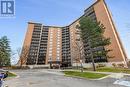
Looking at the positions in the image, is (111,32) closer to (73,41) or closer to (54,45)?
(73,41)

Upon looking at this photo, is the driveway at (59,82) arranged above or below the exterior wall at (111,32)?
below

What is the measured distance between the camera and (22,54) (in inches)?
4434

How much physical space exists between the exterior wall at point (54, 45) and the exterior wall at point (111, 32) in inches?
1683

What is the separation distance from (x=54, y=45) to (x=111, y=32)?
57.0m

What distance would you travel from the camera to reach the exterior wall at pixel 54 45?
134 m

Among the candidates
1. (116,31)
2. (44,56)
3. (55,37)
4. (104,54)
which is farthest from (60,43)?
(104,54)

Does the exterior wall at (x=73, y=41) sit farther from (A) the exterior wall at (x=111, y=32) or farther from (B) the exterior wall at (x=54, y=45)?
(A) the exterior wall at (x=111, y=32)

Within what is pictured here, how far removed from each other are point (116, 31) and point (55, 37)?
5772 centimetres

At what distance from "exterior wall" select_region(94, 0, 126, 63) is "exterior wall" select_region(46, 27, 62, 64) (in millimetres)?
42743

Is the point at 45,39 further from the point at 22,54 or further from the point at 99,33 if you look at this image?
the point at 99,33

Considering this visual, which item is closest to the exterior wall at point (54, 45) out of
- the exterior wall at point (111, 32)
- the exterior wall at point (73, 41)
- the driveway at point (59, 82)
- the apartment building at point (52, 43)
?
the apartment building at point (52, 43)

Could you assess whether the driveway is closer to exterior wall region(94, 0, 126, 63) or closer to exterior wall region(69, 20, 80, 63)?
exterior wall region(94, 0, 126, 63)

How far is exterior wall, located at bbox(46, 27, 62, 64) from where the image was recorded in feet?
440

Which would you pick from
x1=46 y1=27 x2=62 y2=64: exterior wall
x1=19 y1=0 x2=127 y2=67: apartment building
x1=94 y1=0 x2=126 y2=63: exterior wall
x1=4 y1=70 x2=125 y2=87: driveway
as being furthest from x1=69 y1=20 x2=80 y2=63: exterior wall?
x1=4 y1=70 x2=125 y2=87: driveway
